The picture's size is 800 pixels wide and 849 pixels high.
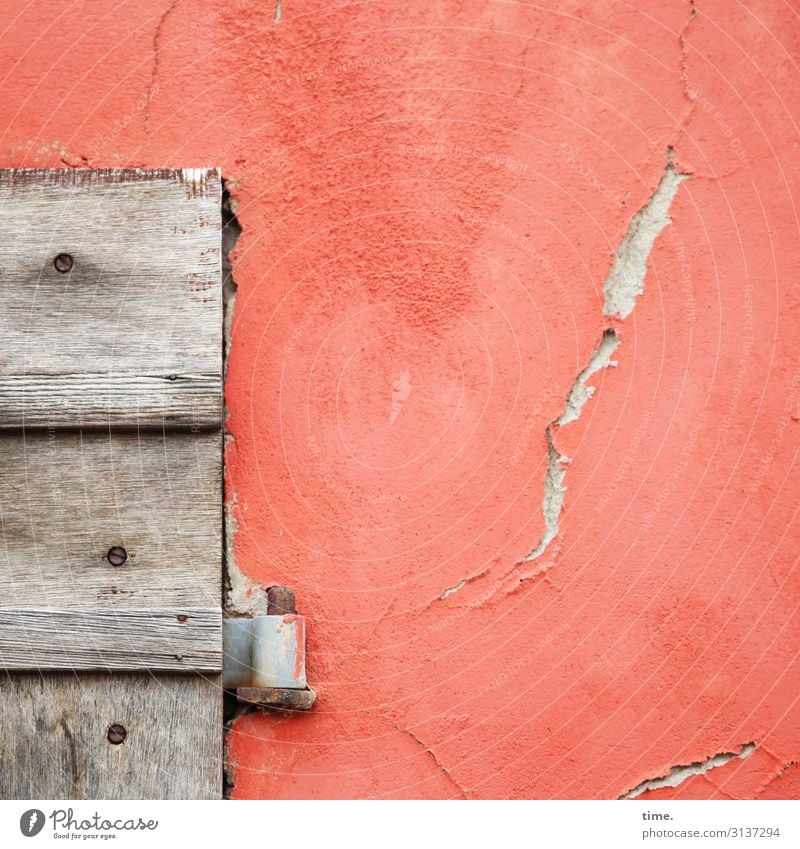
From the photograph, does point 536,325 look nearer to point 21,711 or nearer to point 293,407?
point 293,407

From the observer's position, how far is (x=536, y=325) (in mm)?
1456

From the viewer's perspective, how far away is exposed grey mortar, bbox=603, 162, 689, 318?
1449 millimetres

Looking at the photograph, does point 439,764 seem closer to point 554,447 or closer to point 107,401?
point 554,447

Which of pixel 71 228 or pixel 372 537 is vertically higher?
pixel 71 228

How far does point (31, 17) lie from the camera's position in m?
1.45

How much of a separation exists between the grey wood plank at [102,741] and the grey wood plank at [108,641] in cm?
3

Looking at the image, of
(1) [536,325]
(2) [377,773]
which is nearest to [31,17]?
(1) [536,325]

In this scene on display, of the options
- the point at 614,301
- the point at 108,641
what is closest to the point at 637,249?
the point at 614,301

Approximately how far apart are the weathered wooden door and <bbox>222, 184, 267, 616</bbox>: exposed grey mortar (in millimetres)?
35

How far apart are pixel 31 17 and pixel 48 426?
56 centimetres

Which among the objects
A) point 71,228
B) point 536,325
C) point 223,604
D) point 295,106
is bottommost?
point 223,604

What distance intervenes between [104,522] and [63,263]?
0.35 meters

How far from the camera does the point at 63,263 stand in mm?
1415

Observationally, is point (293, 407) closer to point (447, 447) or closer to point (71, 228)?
point (447, 447)
